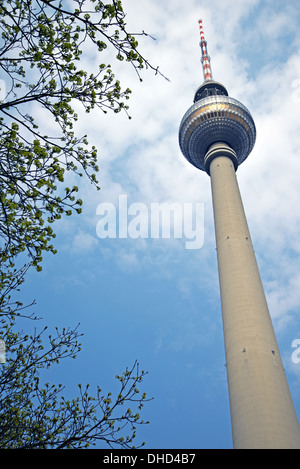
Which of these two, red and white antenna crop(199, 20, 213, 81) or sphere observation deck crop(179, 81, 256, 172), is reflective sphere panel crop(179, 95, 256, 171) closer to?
sphere observation deck crop(179, 81, 256, 172)

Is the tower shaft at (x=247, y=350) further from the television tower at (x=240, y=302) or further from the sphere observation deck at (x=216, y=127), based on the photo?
the sphere observation deck at (x=216, y=127)

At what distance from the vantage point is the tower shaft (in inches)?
949

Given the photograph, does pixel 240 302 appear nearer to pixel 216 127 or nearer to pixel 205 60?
pixel 216 127

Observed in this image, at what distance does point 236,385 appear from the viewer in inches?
1081

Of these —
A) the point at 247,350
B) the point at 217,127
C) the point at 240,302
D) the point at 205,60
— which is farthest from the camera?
the point at 205,60

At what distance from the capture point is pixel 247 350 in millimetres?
Result: 28391

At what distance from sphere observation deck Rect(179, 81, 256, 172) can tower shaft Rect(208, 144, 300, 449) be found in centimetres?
1479

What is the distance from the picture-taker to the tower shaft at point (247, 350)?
949 inches

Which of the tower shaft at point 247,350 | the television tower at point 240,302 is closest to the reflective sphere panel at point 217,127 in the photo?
the television tower at point 240,302

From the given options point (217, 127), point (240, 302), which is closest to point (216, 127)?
point (217, 127)

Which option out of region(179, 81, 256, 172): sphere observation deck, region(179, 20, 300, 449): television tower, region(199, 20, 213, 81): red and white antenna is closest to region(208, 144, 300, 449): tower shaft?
region(179, 20, 300, 449): television tower

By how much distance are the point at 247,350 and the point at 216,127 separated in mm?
35101

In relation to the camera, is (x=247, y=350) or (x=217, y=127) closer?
(x=247, y=350)

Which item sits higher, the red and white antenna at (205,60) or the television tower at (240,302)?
the red and white antenna at (205,60)
